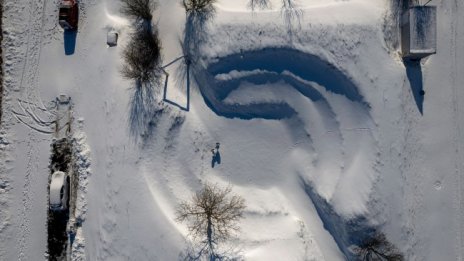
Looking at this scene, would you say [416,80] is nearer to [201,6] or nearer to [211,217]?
[201,6]

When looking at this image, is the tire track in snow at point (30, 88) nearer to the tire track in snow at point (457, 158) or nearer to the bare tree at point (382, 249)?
the bare tree at point (382, 249)

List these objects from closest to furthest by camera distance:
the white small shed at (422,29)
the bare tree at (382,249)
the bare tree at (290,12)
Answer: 1. the white small shed at (422,29)
2. the bare tree at (382,249)
3. the bare tree at (290,12)

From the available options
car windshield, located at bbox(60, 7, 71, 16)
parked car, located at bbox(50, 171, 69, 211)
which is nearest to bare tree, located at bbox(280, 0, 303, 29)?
car windshield, located at bbox(60, 7, 71, 16)

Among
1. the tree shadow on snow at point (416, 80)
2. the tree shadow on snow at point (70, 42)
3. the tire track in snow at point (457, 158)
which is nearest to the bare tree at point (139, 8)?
the tree shadow on snow at point (70, 42)

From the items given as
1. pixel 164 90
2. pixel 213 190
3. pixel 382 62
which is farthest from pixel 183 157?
pixel 382 62

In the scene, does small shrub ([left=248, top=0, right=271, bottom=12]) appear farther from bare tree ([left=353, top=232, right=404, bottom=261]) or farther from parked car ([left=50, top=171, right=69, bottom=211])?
parked car ([left=50, top=171, right=69, bottom=211])

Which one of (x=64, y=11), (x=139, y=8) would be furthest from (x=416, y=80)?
(x=64, y=11)
